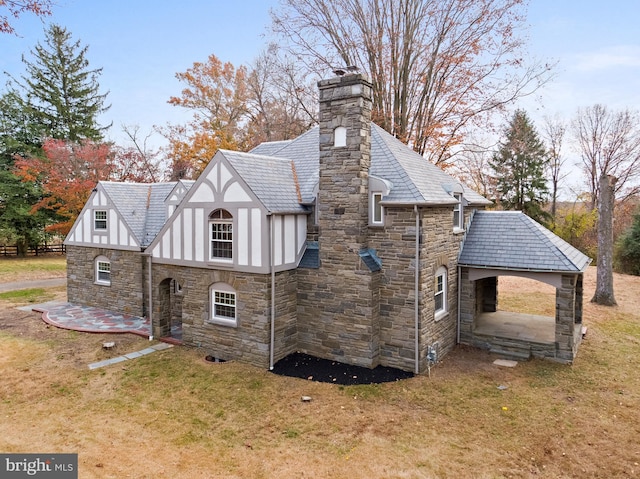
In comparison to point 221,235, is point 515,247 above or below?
below

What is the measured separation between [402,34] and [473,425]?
2305 cm

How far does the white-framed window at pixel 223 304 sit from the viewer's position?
44.0ft

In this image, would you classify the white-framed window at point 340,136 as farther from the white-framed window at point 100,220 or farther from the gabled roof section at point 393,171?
the white-framed window at point 100,220

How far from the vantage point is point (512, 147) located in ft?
125

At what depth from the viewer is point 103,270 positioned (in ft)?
66.1

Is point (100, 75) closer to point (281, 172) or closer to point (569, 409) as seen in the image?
point (281, 172)

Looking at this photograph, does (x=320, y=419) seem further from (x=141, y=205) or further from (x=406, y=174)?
(x=141, y=205)

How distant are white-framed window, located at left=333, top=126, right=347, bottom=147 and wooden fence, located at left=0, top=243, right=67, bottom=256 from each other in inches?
1298

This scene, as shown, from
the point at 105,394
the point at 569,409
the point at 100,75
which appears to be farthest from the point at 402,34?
the point at 100,75

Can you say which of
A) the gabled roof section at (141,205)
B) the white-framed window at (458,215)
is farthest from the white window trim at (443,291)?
the gabled roof section at (141,205)

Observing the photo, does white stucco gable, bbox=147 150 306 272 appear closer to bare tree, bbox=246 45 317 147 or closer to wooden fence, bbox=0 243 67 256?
bare tree, bbox=246 45 317 147

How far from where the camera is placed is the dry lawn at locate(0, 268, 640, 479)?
26.1ft

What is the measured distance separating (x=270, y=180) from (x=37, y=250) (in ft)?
119
